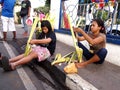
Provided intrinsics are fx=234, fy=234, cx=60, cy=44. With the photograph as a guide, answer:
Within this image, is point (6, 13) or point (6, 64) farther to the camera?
point (6, 13)

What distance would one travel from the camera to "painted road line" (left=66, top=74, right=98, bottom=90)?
3759 mm

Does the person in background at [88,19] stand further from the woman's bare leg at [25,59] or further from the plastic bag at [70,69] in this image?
the plastic bag at [70,69]

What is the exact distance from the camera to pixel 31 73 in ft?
16.2

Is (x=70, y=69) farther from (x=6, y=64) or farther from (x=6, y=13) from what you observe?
(x=6, y=13)

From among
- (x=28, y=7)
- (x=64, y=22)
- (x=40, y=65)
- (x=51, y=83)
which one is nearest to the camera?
(x=51, y=83)

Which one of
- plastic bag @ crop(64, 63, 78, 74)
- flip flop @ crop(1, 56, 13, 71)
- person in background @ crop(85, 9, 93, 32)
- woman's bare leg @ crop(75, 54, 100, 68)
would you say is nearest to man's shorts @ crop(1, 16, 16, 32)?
person in background @ crop(85, 9, 93, 32)

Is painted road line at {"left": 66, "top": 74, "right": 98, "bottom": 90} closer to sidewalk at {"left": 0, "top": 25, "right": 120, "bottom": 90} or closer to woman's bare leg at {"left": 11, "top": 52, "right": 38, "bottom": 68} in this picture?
sidewalk at {"left": 0, "top": 25, "right": 120, "bottom": 90}

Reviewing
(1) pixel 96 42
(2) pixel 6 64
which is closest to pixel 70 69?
(1) pixel 96 42

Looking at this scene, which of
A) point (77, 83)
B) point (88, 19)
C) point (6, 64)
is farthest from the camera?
point (88, 19)

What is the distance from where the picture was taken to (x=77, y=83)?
3.93m

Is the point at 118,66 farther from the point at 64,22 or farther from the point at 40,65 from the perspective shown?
the point at 64,22

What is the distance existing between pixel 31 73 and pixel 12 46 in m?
2.49

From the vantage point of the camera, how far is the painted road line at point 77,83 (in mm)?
3759

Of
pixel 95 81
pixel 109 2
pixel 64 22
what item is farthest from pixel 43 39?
pixel 64 22
